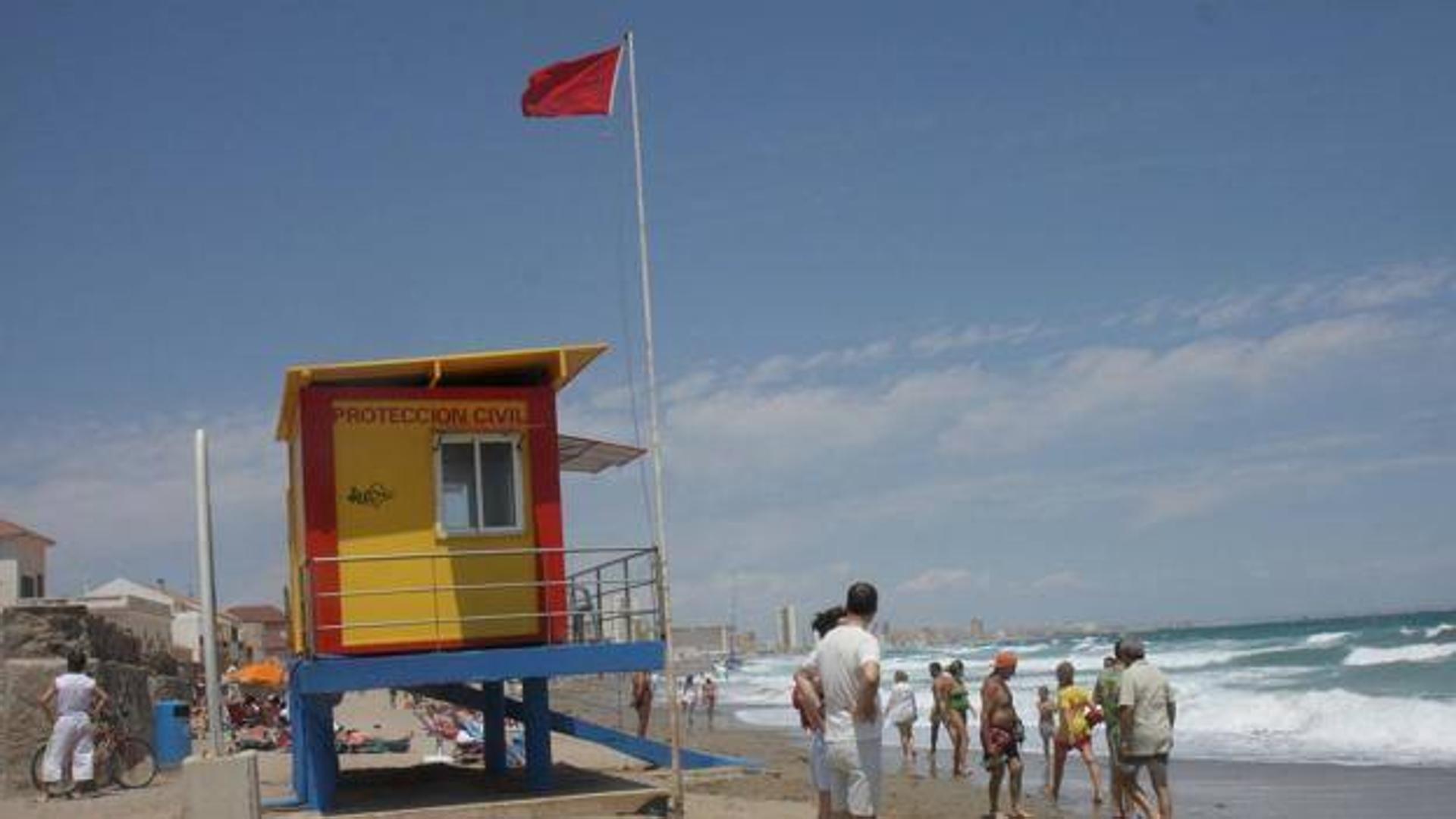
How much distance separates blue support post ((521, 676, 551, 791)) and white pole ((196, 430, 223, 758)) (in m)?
6.71

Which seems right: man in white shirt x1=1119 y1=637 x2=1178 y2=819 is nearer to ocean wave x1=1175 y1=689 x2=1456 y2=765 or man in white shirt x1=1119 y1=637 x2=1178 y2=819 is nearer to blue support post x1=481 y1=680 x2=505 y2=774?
blue support post x1=481 y1=680 x2=505 y2=774

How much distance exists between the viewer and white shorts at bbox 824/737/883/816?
8.69 meters

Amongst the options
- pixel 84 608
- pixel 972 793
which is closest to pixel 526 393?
pixel 84 608

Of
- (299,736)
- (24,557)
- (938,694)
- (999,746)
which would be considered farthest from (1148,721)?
(24,557)

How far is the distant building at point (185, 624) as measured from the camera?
53344mm

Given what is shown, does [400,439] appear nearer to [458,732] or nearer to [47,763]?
[47,763]

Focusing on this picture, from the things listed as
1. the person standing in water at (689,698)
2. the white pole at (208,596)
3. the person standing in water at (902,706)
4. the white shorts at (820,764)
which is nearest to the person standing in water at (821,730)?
the white shorts at (820,764)

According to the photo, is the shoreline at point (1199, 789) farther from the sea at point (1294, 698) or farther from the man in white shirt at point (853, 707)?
the man in white shirt at point (853, 707)

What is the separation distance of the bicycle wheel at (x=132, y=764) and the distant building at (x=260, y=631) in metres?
45.6

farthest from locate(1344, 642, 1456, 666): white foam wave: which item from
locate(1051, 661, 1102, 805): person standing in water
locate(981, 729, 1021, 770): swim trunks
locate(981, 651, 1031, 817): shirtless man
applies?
locate(981, 729, 1021, 770): swim trunks

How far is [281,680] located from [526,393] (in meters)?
16.7

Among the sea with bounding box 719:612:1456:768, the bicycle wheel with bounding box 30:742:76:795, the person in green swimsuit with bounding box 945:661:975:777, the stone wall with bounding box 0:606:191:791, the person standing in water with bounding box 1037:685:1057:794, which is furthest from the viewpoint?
the sea with bounding box 719:612:1456:768

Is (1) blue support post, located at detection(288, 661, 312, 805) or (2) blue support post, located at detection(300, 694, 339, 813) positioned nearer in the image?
(2) blue support post, located at detection(300, 694, 339, 813)

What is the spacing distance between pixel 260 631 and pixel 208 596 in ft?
244
